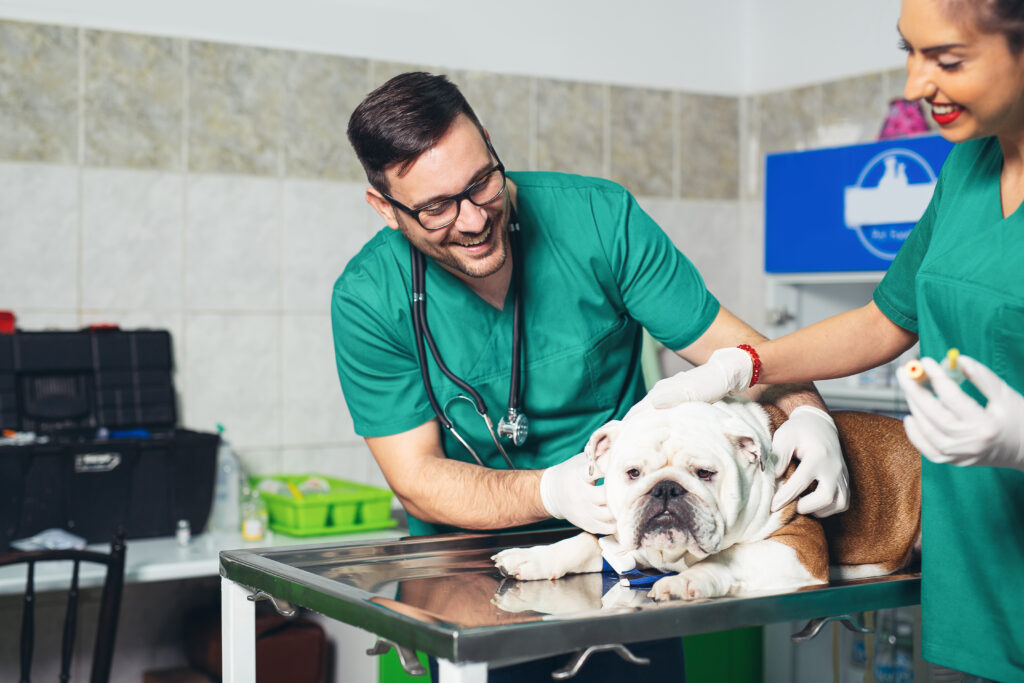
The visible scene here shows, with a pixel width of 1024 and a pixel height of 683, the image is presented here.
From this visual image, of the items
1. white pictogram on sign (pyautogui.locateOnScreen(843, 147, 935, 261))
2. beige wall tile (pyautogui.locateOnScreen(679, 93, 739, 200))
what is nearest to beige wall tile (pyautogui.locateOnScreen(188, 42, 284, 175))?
beige wall tile (pyautogui.locateOnScreen(679, 93, 739, 200))

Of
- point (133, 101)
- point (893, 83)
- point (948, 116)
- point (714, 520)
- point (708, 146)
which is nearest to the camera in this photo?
point (948, 116)

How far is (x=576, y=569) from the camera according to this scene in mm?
1383

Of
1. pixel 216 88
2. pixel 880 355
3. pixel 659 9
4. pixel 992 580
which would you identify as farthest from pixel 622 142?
pixel 992 580

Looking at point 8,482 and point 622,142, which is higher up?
point 622,142

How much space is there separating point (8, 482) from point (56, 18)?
1.37m

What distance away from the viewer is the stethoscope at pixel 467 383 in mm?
1683

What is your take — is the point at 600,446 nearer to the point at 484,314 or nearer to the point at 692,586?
the point at 692,586

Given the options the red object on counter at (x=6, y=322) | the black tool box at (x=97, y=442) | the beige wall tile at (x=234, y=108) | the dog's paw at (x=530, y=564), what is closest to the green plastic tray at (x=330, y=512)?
the black tool box at (x=97, y=442)

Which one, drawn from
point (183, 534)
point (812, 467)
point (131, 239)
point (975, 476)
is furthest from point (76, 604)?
point (975, 476)

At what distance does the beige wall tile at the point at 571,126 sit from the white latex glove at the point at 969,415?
9.57 ft

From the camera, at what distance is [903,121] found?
11.2 ft

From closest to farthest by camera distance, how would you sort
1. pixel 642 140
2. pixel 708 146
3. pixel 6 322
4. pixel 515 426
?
pixel 515 426 < pixel 6 322 < pixel 642 140 < pixel 708 146

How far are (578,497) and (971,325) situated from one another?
55cm

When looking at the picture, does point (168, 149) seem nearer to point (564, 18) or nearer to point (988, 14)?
point (564, 18)
